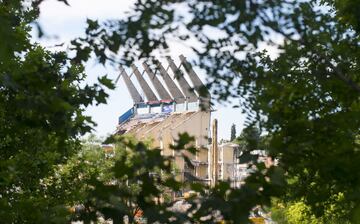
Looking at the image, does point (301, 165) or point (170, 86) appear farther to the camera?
point (170, 86)

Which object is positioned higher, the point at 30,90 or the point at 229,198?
the point at 30,90

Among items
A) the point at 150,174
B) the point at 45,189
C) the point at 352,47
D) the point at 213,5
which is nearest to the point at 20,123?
the point at 150,174

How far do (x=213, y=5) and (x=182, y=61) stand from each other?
0.42 m

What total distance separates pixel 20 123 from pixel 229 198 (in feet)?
4.45

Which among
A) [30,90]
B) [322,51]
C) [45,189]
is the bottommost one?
[45,189]

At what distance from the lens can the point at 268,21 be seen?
3.14m

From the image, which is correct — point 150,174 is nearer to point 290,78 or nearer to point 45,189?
point 290,78

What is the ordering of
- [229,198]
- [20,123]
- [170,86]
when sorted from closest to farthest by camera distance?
[229,198] < [20,123] < [170,86]

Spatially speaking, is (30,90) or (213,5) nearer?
(213,5)

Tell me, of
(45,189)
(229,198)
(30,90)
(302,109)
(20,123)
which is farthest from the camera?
(45,189)

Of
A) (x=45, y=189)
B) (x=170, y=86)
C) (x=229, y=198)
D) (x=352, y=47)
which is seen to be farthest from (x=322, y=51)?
(x=170, y=86)

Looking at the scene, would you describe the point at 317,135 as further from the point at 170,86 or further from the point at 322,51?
the point at 170,86

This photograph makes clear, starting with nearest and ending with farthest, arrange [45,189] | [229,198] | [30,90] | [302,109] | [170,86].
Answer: [229,198] < [30,90] < [302,109] < [45,189] < [170,86]

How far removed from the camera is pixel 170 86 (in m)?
90.2
